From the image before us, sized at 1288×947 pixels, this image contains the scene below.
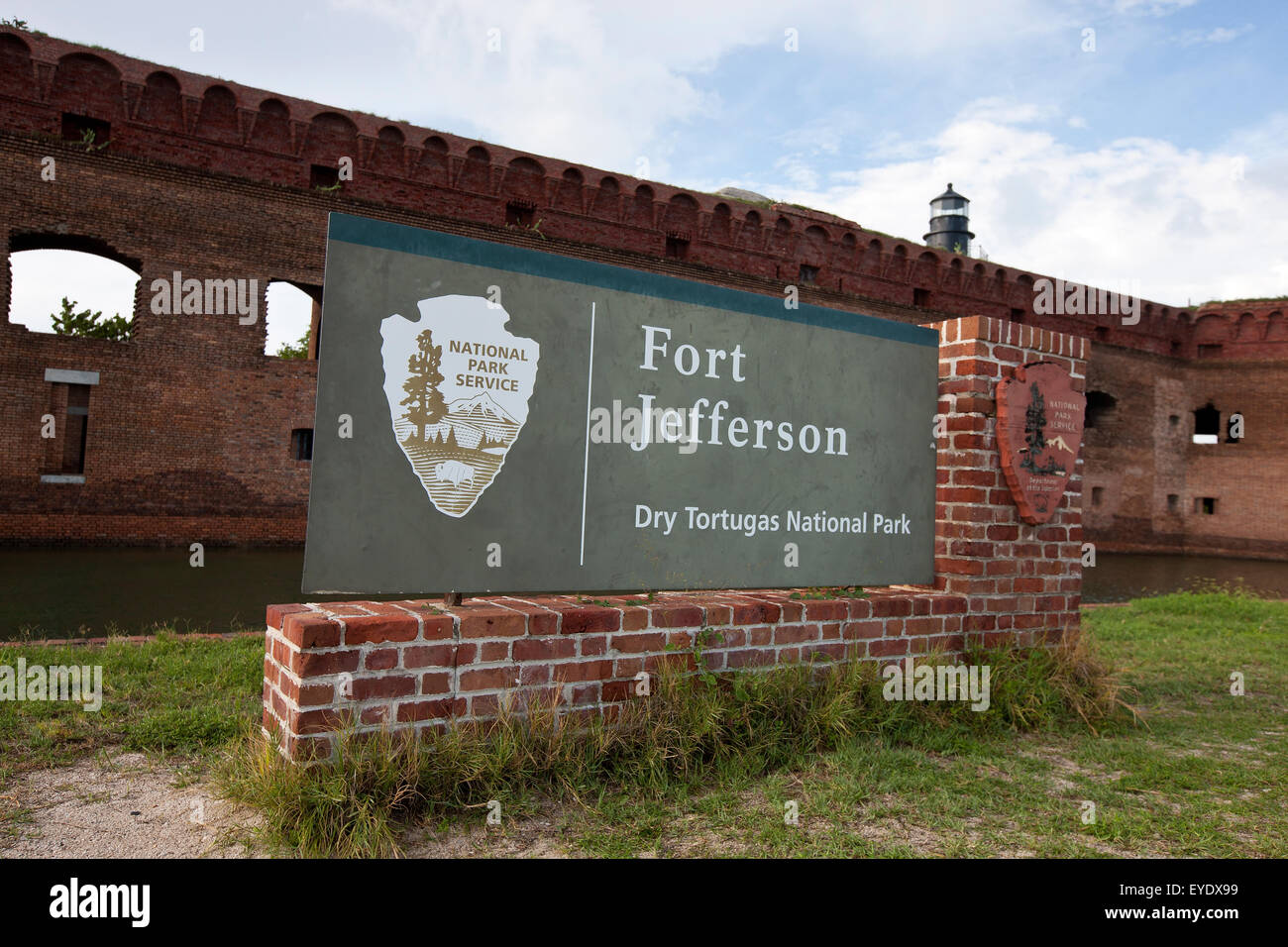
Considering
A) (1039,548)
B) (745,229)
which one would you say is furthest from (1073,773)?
(745,229)

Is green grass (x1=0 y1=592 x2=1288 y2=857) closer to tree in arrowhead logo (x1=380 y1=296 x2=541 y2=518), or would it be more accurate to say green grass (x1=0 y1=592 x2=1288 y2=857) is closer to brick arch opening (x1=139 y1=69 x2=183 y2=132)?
tree in arrowhead logo (x1=380 y1=296 x2=541 y2=518)

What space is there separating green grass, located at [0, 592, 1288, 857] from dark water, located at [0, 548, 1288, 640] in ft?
2.70

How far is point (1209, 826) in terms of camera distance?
2857 millimetres

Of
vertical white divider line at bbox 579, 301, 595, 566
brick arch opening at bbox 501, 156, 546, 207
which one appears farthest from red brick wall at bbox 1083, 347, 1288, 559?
vertical white divider line at bbox 579, 301, 595, 566

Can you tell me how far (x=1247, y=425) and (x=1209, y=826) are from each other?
3291cm

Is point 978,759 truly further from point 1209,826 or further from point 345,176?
point 345,176

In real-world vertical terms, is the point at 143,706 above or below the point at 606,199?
below

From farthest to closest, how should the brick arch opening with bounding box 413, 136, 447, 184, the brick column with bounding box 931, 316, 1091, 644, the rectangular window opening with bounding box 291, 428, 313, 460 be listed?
the brick arch opening with bounding box 413, 136, 447, 184 < the rectangular window opening with bounding box 291, 428, 313, 460 < the brick column with bounding box 931, 316, 1091, 644

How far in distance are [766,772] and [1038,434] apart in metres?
2.49

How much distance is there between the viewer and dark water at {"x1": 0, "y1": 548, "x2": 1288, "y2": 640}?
7.39 m

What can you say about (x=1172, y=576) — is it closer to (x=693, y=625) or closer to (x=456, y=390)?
(x=693, y=625)

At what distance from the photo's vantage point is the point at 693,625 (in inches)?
133

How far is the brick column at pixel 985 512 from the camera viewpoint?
429cm

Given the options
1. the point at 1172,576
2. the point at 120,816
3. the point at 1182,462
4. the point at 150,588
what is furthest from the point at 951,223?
the point at 120,816
